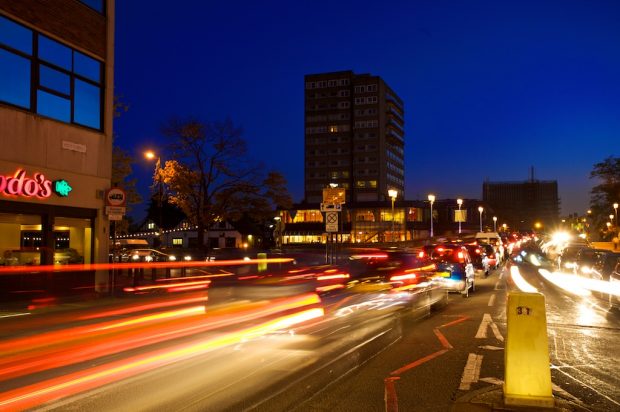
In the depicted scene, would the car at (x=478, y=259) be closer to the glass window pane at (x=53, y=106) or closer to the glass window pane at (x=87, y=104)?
the glass window pane at (x=87, y=104)

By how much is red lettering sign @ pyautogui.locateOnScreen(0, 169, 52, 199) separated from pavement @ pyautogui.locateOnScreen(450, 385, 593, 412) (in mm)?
15648

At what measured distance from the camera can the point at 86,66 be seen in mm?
21141

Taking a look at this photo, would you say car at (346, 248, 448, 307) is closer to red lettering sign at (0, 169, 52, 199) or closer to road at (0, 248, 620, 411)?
road at (0, 248, 620, 411)

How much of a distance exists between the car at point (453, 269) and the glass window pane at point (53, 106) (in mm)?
13396

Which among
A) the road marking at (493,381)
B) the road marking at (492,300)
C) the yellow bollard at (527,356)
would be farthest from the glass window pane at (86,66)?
the yellow bollard at (527,356)

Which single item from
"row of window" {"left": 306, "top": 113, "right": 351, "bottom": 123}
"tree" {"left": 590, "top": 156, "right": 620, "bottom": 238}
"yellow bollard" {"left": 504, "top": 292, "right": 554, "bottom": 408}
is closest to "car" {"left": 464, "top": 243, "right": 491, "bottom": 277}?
"yellow bollard" {"left": 504, "top": 292, "right": 554, "bottom": 408}

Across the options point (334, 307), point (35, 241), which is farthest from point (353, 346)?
point (35, 241)

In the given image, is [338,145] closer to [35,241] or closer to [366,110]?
[366,110]

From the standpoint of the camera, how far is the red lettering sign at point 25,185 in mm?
17705

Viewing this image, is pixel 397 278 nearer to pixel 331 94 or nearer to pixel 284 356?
pixel 284 356

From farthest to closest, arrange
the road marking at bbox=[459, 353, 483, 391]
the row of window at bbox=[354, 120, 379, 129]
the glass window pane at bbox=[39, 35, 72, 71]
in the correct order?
the row of window at bbox=[354, 120, 379, 129] < the glass window pane at bbox=[39, 35, 72, 71] < the road marking at bbox=[459, 353, 483, 391]

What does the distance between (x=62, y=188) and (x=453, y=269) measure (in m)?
13.3

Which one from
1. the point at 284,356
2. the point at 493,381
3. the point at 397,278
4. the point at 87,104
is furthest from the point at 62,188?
the point at 493,381

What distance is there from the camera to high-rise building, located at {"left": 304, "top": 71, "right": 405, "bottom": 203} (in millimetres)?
132625
